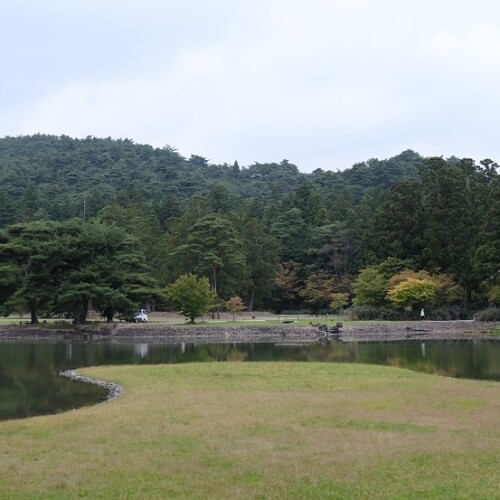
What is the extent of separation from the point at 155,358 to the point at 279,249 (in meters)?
52.9

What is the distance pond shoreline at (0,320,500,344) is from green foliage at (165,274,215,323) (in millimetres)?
3637

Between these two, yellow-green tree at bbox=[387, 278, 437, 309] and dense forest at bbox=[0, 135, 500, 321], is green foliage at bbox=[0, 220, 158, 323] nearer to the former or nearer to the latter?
dense forest at bbox=[0, 135, 500, 321]

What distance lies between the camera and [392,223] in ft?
233

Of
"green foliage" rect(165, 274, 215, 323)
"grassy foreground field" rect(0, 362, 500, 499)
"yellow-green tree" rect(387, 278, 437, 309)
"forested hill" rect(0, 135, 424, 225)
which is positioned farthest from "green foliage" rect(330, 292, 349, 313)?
"grassy foreground field" rect(0, 362, 500, 499)

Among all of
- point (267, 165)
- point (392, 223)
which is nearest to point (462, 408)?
point (392, 223)

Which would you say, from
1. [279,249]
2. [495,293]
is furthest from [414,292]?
[279,249]

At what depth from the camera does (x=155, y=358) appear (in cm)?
3600

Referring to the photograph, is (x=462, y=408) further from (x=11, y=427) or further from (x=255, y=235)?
(x=255, y=235)

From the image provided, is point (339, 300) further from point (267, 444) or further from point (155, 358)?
point (267, 444)

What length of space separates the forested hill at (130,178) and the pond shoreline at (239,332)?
46952 mm

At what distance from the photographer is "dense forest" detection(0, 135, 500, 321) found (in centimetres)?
5806

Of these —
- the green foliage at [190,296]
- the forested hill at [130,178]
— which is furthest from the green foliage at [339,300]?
the forested hill at [130,178]

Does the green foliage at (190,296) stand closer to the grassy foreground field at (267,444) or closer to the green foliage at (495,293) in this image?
the green foliage at (495,293)

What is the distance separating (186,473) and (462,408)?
366 inches
